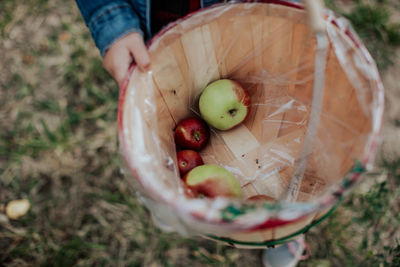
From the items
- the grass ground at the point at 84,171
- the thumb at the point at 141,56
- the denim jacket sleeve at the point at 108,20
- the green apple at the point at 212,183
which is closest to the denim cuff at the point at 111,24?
the denim jacket sleeve at the point at 108,20

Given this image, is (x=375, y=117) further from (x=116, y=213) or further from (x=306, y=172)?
(x=116, y=213)

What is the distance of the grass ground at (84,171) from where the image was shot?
1.16m

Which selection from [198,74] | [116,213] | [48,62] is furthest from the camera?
[48,62]

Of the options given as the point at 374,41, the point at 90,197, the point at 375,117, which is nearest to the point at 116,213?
the point at 90,197

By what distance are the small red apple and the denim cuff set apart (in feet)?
1.20

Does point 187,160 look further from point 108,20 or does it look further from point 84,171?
point 84,171

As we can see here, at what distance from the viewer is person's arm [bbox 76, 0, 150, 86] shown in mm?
823

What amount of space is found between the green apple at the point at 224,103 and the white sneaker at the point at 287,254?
526mm

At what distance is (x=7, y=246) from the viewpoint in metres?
1.25

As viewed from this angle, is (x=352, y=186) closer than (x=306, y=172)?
A: Yes

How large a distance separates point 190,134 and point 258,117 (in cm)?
23

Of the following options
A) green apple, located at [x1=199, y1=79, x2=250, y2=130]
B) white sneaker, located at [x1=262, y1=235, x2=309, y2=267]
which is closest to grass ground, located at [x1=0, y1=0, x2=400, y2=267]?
white sneaker, located at [x1=262, y1=235, x2=309, y2=267]

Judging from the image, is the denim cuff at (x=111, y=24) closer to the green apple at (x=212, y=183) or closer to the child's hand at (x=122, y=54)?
the child's hand at (x=122, y=54)

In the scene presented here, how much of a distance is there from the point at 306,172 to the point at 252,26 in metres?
0.41
